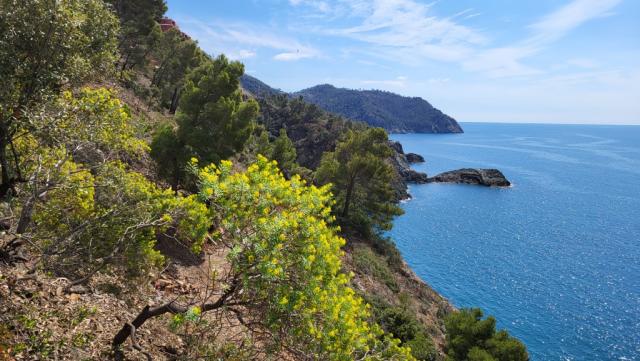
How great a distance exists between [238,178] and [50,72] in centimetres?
534

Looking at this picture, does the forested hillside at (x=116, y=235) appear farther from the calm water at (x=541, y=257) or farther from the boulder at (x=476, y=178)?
the boulder at (x=476, y=178)

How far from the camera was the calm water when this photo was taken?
39.9 metres

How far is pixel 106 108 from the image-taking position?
1039 centimetres

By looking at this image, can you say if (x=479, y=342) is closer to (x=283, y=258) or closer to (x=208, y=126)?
(x=283, y=258)

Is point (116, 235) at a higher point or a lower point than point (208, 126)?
lower

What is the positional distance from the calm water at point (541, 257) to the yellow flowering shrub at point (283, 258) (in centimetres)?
3536

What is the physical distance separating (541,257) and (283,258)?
62.1m

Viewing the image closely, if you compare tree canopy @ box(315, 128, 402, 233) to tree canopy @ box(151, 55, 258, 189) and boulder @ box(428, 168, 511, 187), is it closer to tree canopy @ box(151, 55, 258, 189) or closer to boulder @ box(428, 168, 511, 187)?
tree canopy @ box(151, 55, 258, 189)

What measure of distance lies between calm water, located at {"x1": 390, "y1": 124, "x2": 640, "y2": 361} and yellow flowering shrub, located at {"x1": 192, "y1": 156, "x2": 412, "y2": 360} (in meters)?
35.4

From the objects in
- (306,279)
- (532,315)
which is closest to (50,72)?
(306,279)

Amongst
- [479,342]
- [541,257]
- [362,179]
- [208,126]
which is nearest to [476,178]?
[541,257]

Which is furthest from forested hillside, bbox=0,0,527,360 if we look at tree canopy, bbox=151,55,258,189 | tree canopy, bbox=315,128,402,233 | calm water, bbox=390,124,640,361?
→ calm water, bbox=390,124,640,361

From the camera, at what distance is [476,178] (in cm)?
11419

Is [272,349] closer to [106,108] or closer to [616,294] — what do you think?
[106,108]
